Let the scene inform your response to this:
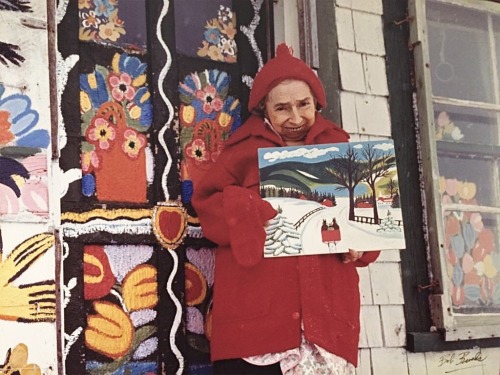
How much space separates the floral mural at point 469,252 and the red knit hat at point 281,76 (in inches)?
41.2

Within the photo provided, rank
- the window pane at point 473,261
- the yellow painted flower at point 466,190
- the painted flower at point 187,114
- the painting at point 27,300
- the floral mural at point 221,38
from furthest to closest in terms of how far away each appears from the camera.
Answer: the yellow painted flower at point 466,190 < the window pane at point 473,261 < the floral mural at point 221,38 < the painted flower at point 187,114 < the painting at point 27,300

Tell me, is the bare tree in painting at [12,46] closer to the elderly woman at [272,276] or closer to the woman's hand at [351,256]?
the elderly woman at [272,276]

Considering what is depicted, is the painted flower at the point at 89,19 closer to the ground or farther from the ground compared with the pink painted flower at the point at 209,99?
farther from the ground

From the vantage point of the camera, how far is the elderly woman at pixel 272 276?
2314mm

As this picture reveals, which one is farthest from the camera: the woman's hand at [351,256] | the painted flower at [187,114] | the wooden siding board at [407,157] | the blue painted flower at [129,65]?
the wooden siding board at [407,157]

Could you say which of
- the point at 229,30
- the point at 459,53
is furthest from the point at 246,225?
the point at 459,53

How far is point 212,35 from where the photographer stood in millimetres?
2963

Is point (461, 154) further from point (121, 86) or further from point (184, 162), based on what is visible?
point (121, 86)

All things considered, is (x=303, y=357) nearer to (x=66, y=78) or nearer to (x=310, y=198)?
(x=310, y=198)

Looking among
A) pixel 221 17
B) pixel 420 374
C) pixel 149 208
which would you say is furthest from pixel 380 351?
pixel 221 17

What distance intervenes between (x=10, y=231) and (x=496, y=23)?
2.59 metres

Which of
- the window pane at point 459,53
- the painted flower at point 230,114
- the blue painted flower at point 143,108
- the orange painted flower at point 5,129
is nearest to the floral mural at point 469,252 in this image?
the window pane at point 459,53

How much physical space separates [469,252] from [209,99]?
1.39 meters

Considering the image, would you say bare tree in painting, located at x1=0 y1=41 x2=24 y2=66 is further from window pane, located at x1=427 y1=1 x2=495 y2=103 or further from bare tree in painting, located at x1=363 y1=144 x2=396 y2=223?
window pane, located at x1=427 y1=1 x2=495 y2=103
